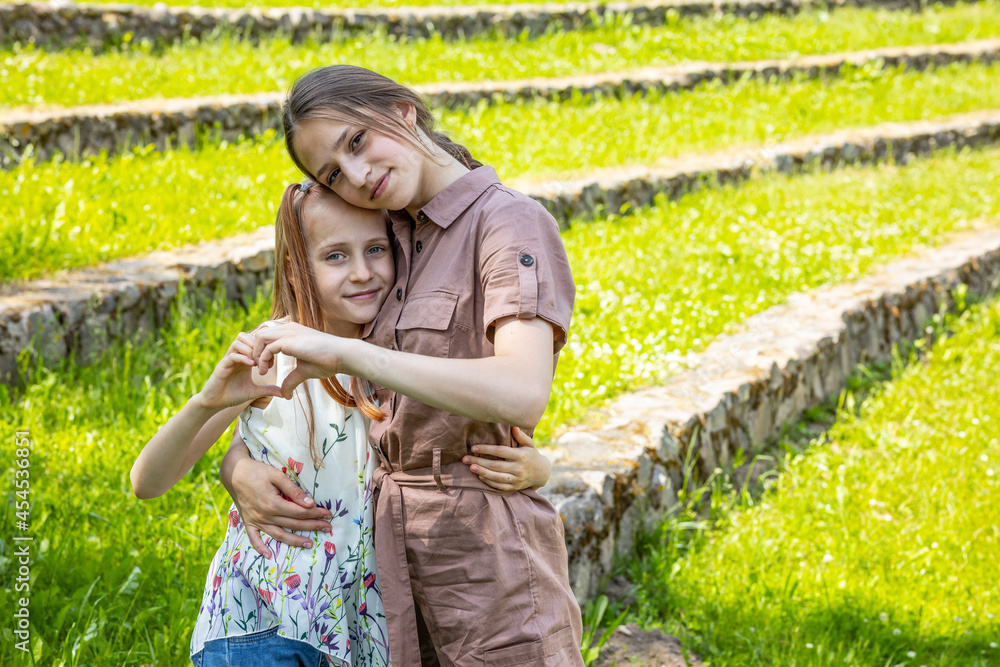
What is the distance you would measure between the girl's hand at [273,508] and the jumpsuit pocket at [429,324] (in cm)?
38

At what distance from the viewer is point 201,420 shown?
5.32 ft

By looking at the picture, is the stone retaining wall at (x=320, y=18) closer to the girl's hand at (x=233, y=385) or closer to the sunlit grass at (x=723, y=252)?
the sunlit grass at (x=723, y=252)

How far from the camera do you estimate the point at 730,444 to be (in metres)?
3.86

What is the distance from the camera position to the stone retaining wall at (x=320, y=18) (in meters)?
7.11

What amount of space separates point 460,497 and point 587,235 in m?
Result: 4.28

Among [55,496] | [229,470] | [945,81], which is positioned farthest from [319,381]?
[945,81]

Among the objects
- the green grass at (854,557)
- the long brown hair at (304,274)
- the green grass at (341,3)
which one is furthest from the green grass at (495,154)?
the green grass at (341,3)

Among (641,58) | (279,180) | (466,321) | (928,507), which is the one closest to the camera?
(466,321)

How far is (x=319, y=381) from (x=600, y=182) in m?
4.91

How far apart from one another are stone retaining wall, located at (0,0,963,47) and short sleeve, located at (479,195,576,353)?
6885mm

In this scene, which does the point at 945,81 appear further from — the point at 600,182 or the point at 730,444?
the point at 730,444

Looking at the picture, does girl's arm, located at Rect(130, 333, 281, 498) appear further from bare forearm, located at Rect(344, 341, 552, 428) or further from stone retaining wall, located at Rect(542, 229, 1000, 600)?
stone retaining wall, located at Rect(542, 229, 1000, 600)

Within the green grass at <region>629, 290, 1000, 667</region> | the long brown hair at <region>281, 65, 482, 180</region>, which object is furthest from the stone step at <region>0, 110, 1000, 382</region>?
the green grass at <region>629, 290, 1000, 667</region>

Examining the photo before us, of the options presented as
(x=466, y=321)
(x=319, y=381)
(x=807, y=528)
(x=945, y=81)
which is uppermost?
(x=945, y=81)
